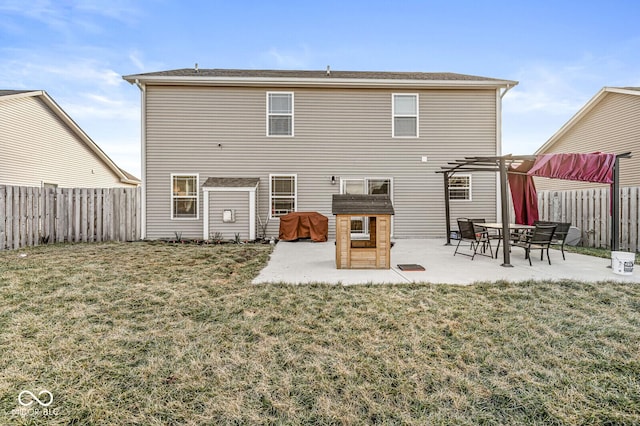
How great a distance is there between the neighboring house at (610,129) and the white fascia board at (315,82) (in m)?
5.63

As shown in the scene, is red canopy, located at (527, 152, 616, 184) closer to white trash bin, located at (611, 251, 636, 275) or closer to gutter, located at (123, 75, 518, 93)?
white trash bin, located at (611, 251, 636, 275)

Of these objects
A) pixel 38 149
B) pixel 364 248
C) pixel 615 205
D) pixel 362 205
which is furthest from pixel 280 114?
pixel 38 149

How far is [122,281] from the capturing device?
182 inches

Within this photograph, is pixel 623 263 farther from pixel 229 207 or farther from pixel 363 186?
pixel 229 207

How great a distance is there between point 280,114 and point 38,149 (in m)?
11.0

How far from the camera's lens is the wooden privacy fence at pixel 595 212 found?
7668 millimetres

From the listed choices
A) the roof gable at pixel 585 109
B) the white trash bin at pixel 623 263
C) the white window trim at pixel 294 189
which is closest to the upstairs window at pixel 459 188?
the white trash bin at pixel 623 263

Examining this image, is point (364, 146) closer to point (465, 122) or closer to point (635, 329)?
point (465, 122)

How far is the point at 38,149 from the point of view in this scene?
485 inches

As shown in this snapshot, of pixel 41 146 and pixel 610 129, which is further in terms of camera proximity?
pixel 41 146

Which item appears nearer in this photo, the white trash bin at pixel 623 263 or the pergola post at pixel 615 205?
the white trash bin at pixel 623 263

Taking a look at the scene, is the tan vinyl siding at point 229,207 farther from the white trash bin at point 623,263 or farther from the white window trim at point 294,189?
the white trash bin at point 623,263

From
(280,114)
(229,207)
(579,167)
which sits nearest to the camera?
(579,167)

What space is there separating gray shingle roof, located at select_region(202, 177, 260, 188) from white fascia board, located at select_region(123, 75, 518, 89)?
3.19 meters
